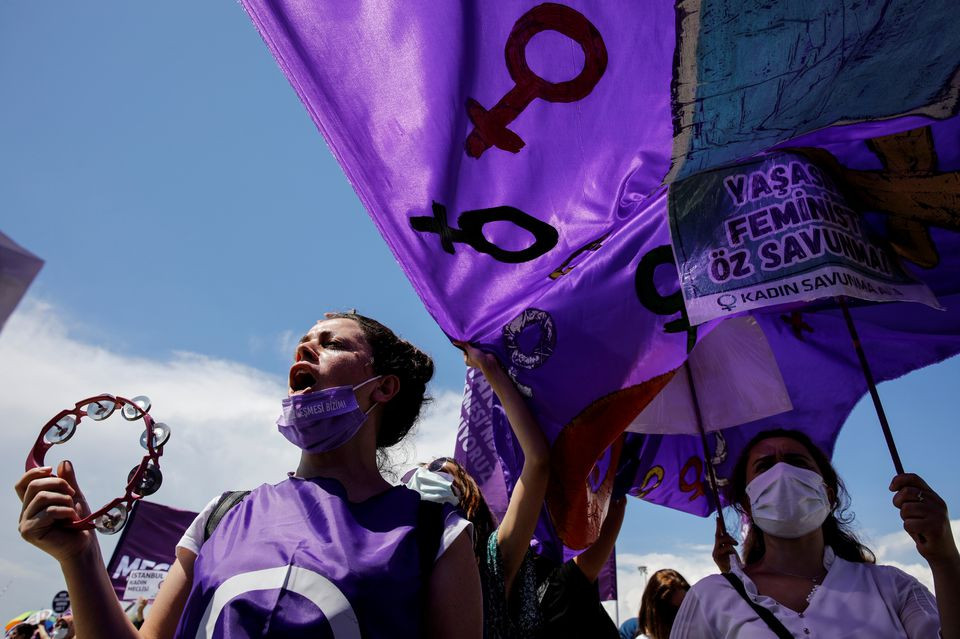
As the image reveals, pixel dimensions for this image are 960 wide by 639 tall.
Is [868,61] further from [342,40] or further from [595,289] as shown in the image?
[342,40]

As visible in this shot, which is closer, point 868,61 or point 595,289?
point 868,61

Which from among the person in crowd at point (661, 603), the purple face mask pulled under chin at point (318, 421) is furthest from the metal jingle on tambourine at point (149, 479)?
the person in crowd at point (661, 603)

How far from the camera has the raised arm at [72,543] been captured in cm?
145

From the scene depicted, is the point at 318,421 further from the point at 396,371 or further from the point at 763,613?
the point at 763,613

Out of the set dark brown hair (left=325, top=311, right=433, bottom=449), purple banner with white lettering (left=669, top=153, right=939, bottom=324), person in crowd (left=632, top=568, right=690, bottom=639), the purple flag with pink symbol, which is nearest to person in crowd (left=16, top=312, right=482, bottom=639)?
dark brown hair (left=325, top=311, right=433, bottom=449)

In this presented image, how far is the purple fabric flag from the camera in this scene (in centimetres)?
72

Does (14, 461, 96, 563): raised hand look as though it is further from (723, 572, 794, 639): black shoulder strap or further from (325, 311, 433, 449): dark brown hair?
(723, 572, 794, 639): black shoulder strap

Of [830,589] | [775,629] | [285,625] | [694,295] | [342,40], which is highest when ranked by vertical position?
[342,40]

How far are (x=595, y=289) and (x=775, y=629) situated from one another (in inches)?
51.7

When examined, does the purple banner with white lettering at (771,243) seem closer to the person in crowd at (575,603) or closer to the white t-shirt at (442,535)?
the white t-shirt at (442,535)

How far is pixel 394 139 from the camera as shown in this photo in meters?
2.33

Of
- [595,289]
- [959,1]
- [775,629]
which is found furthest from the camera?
[595,289]

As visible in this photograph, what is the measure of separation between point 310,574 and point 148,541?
375 inches

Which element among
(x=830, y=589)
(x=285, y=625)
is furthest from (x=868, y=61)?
(x=285, y=625)
